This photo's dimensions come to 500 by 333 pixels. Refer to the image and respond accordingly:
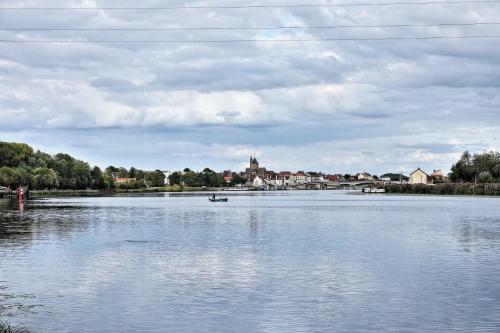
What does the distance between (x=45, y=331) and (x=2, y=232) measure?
4823 cm

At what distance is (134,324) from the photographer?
2797 cm

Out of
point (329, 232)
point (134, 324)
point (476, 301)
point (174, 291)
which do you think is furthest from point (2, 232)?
point (476, 301)

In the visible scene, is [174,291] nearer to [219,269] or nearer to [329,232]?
[219,269]

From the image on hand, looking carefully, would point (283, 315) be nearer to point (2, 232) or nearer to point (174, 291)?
point (174, 291)

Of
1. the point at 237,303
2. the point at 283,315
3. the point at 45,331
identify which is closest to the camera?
the point at 45,331

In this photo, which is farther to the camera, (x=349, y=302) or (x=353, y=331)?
(x=349, y=302)

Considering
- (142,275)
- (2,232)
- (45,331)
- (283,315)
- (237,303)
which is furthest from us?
(2,232)

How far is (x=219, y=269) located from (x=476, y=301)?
16514mm

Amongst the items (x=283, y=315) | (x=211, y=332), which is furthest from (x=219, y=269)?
(x=211, y=332)

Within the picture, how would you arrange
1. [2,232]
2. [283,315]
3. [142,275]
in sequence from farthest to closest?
1. [2,232]
2. [142,275]
3. [283,315]

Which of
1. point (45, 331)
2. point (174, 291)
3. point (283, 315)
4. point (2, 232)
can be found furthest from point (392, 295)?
point (2, 232)

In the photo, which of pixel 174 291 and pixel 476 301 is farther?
pixel 174 291

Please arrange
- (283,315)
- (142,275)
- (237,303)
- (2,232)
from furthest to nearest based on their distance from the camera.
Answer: (2,232)
(142,275)
(237,303)
(283,315)

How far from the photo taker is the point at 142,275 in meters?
41.0
